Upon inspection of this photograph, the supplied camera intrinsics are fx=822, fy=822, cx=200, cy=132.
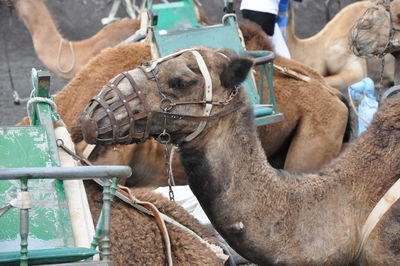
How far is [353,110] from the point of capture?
6871mm

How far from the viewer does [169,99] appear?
3701 millimetres

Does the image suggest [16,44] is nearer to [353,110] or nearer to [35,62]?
[35,62]

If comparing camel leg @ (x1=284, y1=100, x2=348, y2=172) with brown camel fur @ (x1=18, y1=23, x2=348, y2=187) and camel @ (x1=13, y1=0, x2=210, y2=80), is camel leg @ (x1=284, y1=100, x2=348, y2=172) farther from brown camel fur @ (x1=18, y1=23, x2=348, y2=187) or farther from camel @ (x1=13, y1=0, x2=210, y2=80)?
camel @ (x1=13, y1=0, x2=210, y2=80)

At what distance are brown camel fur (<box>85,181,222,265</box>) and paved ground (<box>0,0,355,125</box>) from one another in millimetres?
9162

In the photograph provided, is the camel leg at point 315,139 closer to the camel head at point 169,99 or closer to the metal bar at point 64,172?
the camel head at point 169,99

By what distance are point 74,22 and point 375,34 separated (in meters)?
9.51

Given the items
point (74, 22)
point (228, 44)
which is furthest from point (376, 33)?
point (74, 22)

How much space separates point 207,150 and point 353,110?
3.32 m

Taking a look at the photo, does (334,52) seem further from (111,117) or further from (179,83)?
(111,117)

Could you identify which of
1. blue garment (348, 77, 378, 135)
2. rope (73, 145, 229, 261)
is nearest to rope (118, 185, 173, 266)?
rope (73, 145, 229, 261)

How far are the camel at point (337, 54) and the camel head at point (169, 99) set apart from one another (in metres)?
5.82

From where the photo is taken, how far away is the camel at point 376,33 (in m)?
5.02

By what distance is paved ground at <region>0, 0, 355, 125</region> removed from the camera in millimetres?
12828

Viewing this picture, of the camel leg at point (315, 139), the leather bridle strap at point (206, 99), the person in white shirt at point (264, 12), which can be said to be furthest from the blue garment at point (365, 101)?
the leather bridle strap at point (206, 99)
